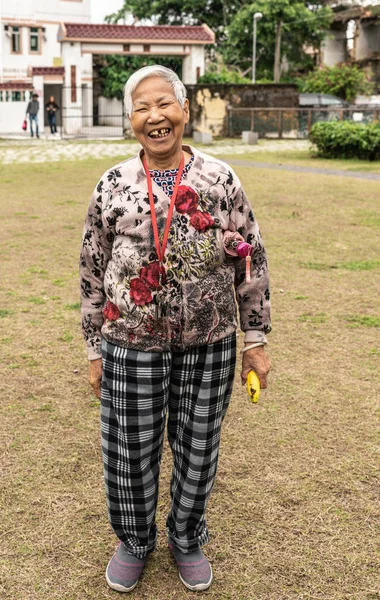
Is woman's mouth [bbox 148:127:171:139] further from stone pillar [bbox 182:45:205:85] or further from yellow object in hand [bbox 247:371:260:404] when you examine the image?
stone pillar [bbox 182:45:205:85]

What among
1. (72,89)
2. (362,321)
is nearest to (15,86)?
(72,89)

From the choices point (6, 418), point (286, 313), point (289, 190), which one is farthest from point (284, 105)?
point (6, 418)

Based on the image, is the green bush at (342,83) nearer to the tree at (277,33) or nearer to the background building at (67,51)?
the tree at (277,33)

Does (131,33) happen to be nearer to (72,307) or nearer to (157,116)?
(72,307)

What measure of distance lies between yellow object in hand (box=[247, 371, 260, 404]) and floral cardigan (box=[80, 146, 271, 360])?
0.66ft

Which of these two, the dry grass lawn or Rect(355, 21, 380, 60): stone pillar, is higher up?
Rect(355, 21, 380, 60): stone pillar

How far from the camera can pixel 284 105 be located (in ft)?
94.8

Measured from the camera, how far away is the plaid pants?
7.89 ft

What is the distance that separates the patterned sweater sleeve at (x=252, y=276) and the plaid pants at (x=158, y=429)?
9cm

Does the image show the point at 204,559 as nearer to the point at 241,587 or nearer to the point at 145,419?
the point at 241,587

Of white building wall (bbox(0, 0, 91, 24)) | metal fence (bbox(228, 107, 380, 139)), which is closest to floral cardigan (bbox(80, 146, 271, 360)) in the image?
metal fence (bbox(228, 107, 380, 139))

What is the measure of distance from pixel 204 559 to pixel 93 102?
33704 millimetres

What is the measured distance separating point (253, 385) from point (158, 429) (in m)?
0.35

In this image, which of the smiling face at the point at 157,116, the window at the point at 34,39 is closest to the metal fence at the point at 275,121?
the window at the point at 34,39
